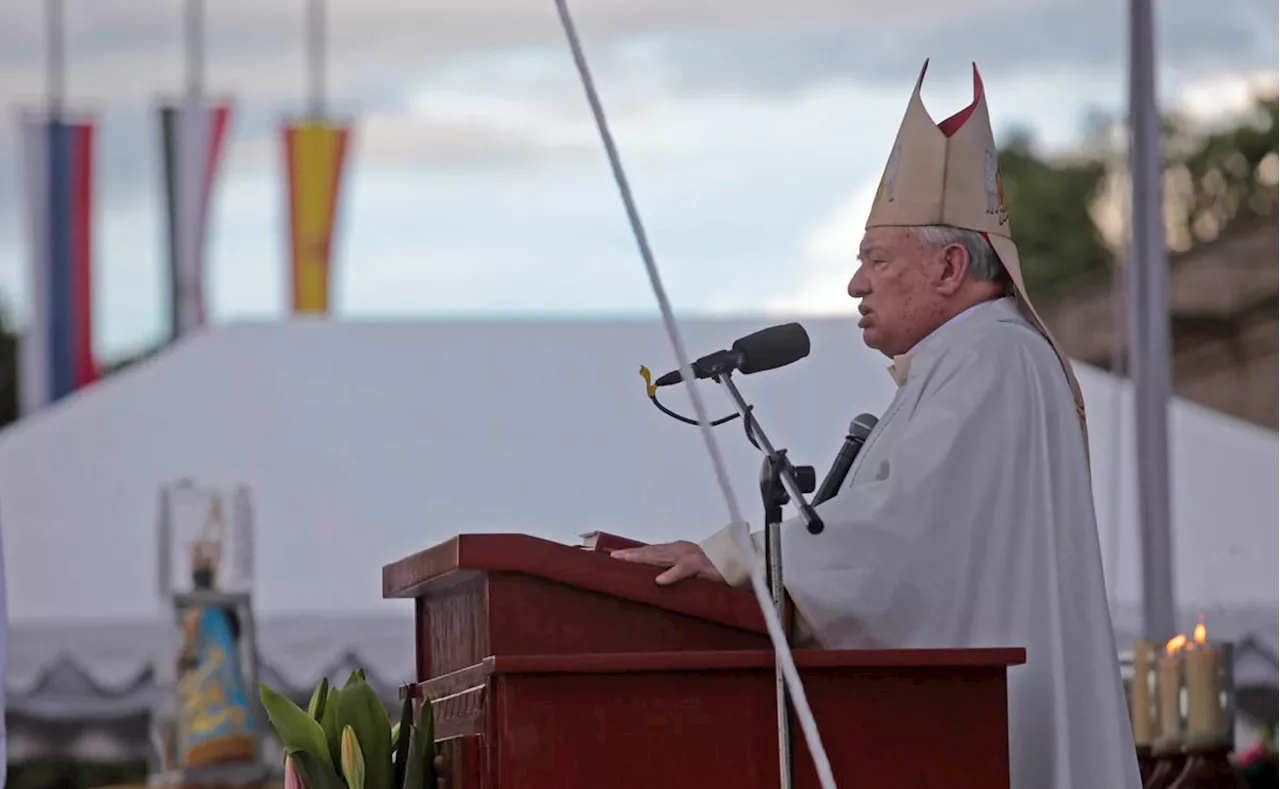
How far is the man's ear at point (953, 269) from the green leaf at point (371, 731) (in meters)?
1.13

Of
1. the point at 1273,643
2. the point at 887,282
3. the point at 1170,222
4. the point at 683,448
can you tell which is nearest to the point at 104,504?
the point at 683,448

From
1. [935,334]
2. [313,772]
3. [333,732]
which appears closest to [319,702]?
[333,732]

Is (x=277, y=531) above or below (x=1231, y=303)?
below

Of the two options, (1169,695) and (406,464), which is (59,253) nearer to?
(406,464)

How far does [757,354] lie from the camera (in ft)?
9.27

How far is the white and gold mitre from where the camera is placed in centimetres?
330

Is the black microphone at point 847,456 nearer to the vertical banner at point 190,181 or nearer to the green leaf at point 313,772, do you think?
the green leaf at point 313,772

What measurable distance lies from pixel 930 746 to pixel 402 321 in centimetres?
623

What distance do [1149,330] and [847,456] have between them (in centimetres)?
327

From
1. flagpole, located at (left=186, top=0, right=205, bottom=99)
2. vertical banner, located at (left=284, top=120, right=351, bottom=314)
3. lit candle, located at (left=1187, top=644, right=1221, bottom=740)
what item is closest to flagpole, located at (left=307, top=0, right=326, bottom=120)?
flagpole, located at (left=186, top=0, right=205, bottom=99)

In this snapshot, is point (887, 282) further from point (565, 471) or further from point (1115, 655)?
point (565, 471)

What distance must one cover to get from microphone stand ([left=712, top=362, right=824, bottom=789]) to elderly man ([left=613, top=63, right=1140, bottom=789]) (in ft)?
0.41

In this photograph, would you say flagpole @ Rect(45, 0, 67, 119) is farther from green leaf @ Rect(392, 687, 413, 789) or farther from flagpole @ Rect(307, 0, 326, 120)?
green leaf @ Rect(392, 687, 413, 789)

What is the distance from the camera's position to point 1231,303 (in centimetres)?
1802
